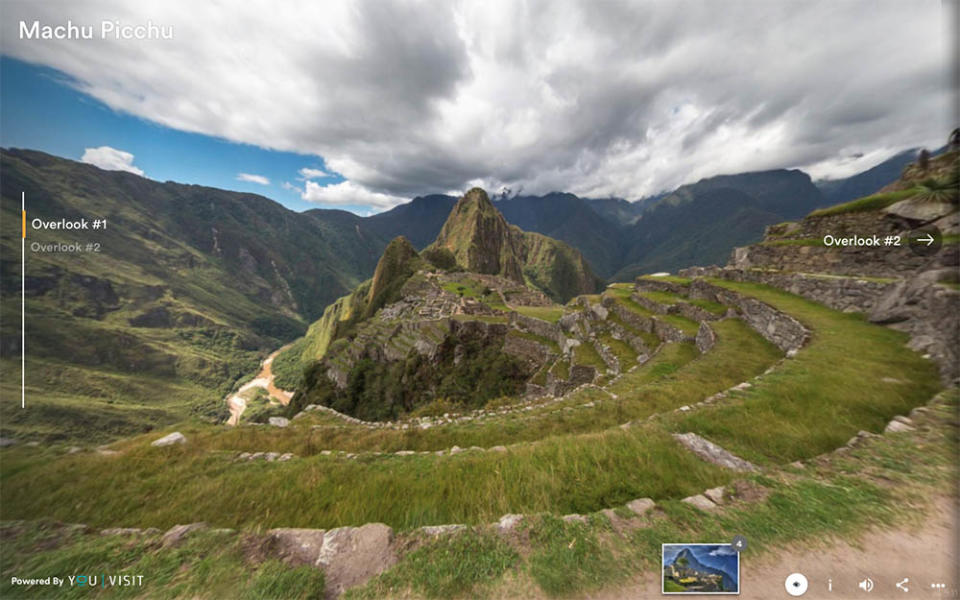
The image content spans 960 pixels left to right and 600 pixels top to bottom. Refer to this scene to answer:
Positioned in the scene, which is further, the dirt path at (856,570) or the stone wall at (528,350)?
the stone wall at (528,350)

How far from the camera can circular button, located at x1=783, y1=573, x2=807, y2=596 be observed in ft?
10.9

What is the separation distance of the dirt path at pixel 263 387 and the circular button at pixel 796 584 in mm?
123802

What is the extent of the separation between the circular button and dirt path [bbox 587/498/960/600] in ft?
0.13

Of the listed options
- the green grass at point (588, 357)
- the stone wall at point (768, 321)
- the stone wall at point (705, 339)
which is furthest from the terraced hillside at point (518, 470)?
the green grass at point (588, 357)

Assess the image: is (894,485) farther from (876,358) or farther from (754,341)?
(754,341)

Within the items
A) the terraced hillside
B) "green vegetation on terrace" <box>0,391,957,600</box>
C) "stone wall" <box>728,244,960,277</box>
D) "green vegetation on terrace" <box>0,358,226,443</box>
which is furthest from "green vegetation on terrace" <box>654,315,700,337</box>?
"green vegetation on terrace" <box>0,358,226,443</box>

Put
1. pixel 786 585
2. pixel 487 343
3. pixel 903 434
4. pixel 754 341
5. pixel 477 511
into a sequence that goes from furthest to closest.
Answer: pixel 487 343 < pixel 754 341 < pixel 903 434 < pixel 477 511 < pixel 786 585

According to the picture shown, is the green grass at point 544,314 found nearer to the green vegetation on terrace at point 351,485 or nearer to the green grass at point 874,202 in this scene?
the green grass at point 874,202

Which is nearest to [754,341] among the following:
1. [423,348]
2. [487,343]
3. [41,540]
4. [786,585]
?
[786,585]

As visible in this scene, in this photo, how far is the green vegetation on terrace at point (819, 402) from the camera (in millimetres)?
6113

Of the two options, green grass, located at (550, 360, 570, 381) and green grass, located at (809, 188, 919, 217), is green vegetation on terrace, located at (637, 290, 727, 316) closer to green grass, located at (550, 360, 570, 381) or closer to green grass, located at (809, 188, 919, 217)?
green grass, located at (809, 188, 919, 217)

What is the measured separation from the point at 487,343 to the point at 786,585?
3597 cm

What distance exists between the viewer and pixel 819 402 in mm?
7059

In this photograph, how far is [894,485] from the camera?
14.7 feet
